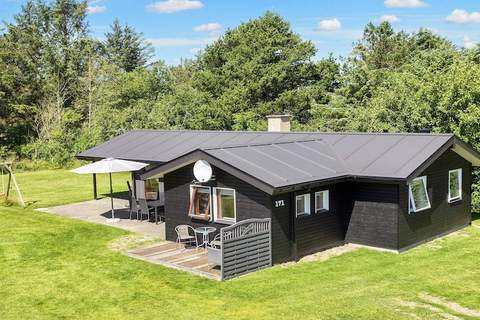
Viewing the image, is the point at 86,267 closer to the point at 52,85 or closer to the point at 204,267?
the point at 204,267

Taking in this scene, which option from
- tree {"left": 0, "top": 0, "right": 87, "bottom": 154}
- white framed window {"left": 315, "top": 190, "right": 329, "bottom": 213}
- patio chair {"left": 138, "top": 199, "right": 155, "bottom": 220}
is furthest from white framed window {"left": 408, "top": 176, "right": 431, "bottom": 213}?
tree {"left": 0, "top": 0, "right": 87, "bottom": 154}

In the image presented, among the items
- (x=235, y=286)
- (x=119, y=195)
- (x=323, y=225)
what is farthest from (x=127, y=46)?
(x=235, y=286)

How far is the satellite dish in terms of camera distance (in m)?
14.5

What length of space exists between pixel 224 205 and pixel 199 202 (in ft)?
3.28

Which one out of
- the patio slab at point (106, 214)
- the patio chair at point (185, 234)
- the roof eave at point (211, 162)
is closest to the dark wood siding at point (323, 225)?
the roof eave at point (211, 162)

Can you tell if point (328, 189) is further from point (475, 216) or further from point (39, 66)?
point (39, 66)

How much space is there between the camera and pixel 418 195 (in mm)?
15875

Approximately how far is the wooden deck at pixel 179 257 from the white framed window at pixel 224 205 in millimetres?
1186

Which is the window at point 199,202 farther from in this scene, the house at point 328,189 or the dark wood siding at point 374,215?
the dark wood siding at point 374,215

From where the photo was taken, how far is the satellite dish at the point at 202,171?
47.5 ft

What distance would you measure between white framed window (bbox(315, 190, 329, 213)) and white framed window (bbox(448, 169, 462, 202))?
5.00 m

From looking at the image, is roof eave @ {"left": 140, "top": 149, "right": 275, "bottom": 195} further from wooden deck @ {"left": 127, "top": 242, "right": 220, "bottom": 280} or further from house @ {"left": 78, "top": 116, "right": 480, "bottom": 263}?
wooden deck @ {"left": 127, "top": 242, "right": 220, "bottom": 280}

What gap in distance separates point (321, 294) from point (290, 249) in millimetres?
2859

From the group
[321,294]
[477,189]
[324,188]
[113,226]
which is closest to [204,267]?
[321,294]
